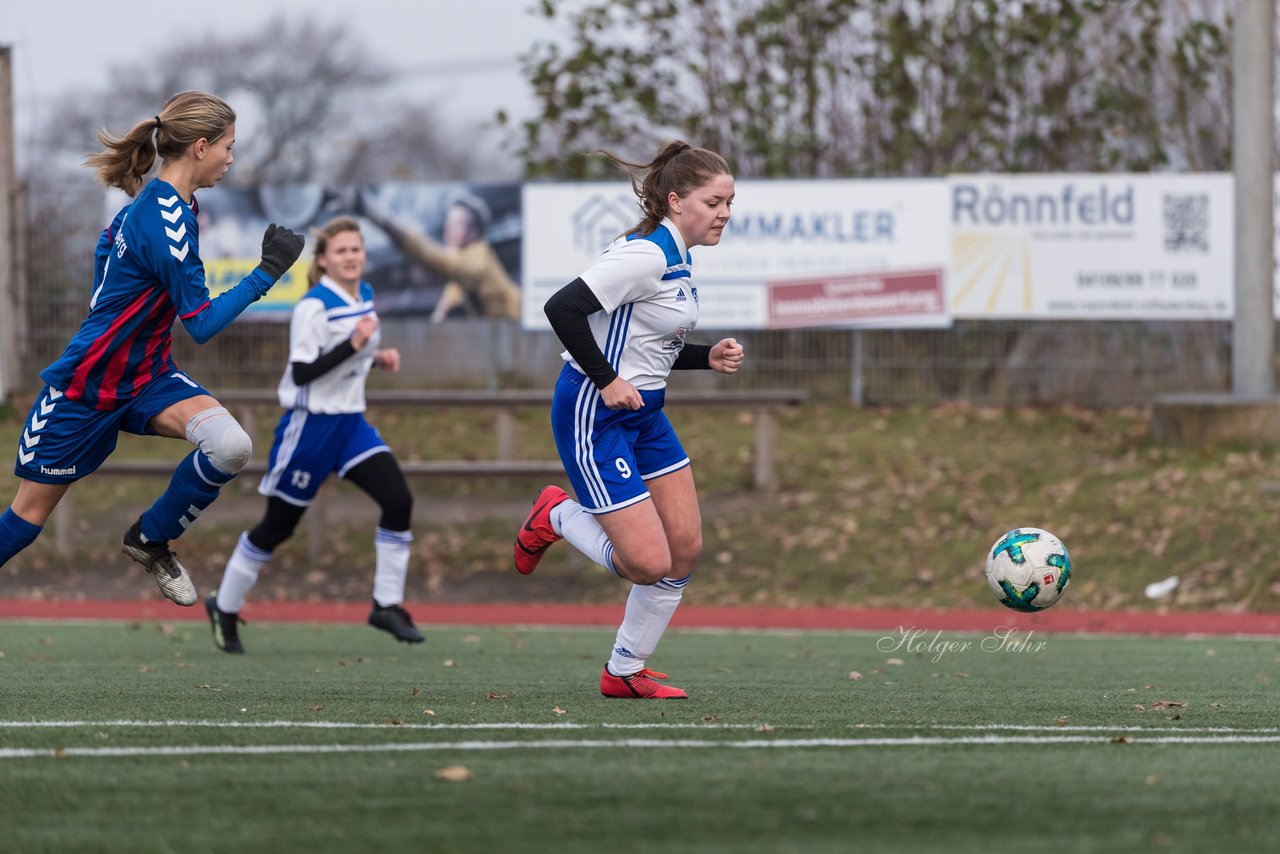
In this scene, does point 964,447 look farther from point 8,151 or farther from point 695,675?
point 8,151

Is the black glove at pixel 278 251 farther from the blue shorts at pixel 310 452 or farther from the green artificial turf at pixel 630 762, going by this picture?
the blue shorts at pixel 310 452

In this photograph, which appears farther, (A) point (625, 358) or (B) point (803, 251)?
(B) point (803, 251)

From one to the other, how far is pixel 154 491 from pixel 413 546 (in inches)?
108

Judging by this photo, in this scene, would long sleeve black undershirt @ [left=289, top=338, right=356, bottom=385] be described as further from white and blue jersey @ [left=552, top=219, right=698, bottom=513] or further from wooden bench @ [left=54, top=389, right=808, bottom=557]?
wooden bench @ [left=54, top=389, right=808, bottom=557]

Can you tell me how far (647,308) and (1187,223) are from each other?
1133 cm

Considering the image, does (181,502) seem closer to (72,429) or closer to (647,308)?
(72,429)

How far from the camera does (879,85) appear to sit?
17.9 meters

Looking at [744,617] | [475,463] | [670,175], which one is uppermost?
[670,175]

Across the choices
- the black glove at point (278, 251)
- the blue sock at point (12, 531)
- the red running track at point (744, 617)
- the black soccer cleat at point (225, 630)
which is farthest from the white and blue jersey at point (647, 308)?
the red running track at point (744, 617)

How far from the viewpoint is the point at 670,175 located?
5828 mm

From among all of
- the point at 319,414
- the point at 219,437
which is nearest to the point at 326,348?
the point at 319,414

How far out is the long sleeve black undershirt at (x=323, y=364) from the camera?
8.27 m

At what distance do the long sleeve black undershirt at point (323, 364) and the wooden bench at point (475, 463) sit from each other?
5.38 meters

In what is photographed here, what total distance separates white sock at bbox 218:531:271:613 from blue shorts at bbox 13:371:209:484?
2342mm
